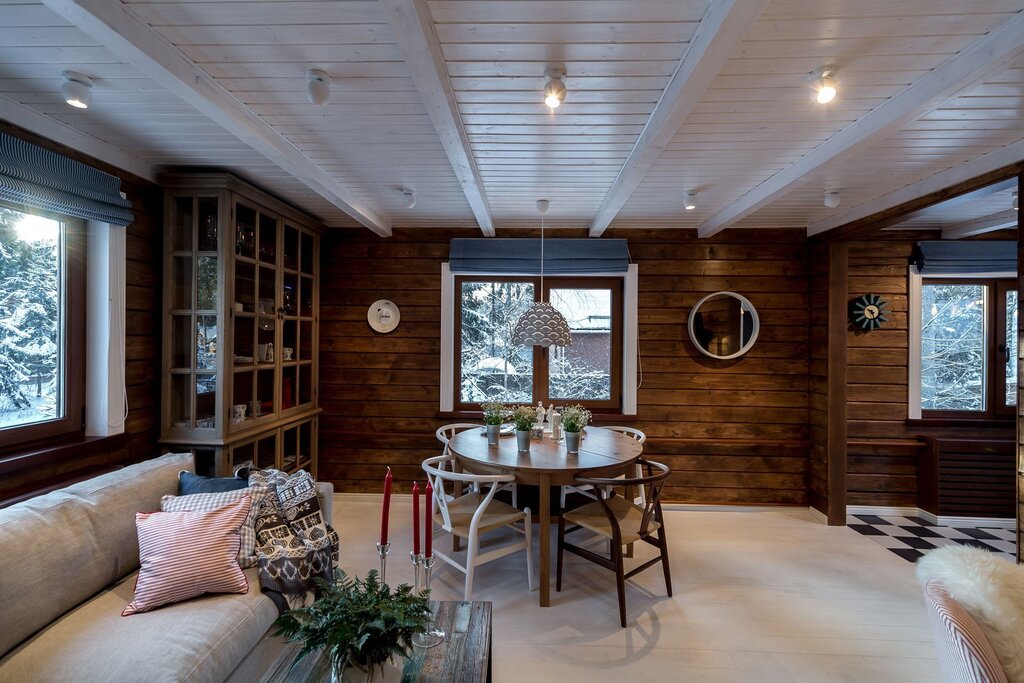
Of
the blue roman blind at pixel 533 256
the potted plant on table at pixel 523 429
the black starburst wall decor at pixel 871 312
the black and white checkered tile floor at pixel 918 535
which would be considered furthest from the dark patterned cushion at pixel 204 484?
the black starburst wall decor at pixel 871 312

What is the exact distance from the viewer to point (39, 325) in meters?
2.15

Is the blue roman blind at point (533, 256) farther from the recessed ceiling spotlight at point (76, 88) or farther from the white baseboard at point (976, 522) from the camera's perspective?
the white baseboard at point (976, 522)

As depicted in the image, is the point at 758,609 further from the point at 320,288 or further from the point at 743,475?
the point at 320,288

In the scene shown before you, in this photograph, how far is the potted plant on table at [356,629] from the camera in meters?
1.08

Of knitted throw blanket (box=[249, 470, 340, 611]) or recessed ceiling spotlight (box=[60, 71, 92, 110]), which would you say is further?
knitted throw blanket (box=[249, 470, 340, 611])

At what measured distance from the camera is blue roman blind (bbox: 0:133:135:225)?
1812 millimetres

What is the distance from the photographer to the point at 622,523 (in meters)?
2.52

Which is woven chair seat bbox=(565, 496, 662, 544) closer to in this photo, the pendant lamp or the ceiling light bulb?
the pendant lamp

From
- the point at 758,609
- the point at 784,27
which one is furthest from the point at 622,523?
the point at 784,27

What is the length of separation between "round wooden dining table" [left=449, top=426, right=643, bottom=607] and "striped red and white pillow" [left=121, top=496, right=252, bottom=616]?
49.4 inches

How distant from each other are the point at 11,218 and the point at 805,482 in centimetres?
538

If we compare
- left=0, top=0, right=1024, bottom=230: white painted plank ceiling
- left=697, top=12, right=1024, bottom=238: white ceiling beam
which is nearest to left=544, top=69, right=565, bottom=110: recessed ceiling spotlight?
left=0, top=0, right=1024, bottom=230: white painted plank ceiling

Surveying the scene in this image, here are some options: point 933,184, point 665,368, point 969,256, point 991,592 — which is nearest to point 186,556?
point 991,592

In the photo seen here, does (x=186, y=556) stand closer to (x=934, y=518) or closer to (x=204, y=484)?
(x=204, y=484)
